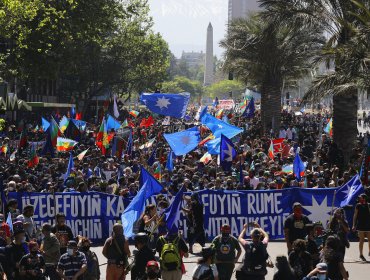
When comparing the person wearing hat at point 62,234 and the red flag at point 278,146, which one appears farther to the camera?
the red flag at point 278,146

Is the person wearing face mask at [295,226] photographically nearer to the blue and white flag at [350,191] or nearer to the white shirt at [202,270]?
the blue and white flag at [350,191]

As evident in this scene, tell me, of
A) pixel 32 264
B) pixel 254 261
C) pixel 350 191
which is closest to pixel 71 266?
pixel 32 264

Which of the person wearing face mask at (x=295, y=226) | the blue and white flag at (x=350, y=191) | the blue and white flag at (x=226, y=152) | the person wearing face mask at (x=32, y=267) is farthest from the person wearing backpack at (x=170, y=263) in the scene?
the blue and white flag at (x=226, y=152)

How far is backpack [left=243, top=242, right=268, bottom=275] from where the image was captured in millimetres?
12172

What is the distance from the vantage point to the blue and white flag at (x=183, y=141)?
24.8m

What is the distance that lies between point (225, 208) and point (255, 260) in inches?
273

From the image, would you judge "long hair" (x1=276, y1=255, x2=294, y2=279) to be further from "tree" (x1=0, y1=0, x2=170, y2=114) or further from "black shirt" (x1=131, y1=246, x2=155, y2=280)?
A: "tree" (x1=0, y1=0, x2=170, y2=114)

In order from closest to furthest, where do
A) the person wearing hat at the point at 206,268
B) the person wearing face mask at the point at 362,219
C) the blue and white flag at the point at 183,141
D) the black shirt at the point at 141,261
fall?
the person wearing hat at the point at 206,268 < the black shirt at the point at 141,261 < the person wearing face mask at the point at 362,219 < the blue and white flag at the point at 183,141

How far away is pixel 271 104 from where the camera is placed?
47.5m

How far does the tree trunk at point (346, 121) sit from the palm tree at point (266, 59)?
1432cm

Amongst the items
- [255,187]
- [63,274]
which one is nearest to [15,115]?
[255,187]

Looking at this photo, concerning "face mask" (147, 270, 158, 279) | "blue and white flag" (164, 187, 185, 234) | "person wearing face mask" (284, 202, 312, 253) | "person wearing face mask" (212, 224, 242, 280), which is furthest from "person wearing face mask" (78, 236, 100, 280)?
"person wearing face mask" (284, 202, 312, 253)

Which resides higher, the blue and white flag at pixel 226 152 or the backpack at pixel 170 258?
the blue and white flag at pixel 226 152

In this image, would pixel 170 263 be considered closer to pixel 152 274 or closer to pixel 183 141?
pixel 152 274
